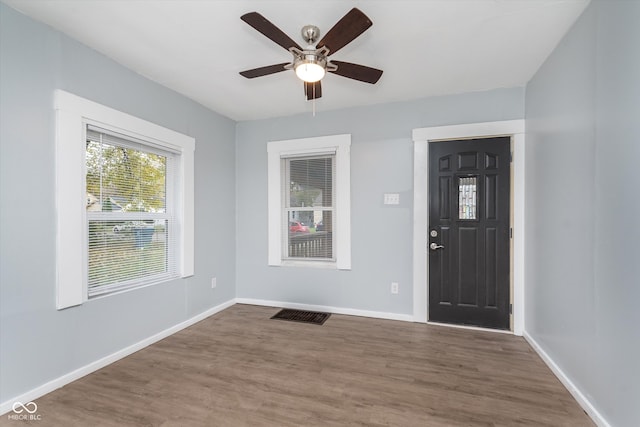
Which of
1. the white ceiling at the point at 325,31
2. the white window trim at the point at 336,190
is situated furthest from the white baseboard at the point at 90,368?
the white ceiling at the point at 325,31

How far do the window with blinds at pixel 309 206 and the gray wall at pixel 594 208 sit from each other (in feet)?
7.22

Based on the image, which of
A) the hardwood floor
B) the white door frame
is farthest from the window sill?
the white door frame

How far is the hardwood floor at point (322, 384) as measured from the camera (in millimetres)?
1803

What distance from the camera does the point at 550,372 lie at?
230 centimetres

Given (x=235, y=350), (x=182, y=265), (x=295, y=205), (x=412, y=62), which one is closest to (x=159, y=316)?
(x=182, y=265)

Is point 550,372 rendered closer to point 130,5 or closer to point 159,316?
→ point 159,316

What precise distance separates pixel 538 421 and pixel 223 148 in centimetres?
395

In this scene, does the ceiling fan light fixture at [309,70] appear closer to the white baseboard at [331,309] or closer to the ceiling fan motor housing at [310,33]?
the ceiling fan motor housing at [310,33]

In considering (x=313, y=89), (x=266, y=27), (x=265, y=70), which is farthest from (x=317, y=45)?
(x=313, y=89)

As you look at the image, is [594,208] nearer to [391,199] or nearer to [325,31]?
[391,199]

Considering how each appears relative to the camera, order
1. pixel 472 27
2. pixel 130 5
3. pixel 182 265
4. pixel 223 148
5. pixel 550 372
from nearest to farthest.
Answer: pixel 130 5 → pixel 472 27 → pixel 550 372 → pixel 182 265 → pixel 223 148

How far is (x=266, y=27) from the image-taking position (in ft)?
5.53

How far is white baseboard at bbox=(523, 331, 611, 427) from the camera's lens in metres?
1.72

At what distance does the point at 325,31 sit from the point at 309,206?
7.14 ft
